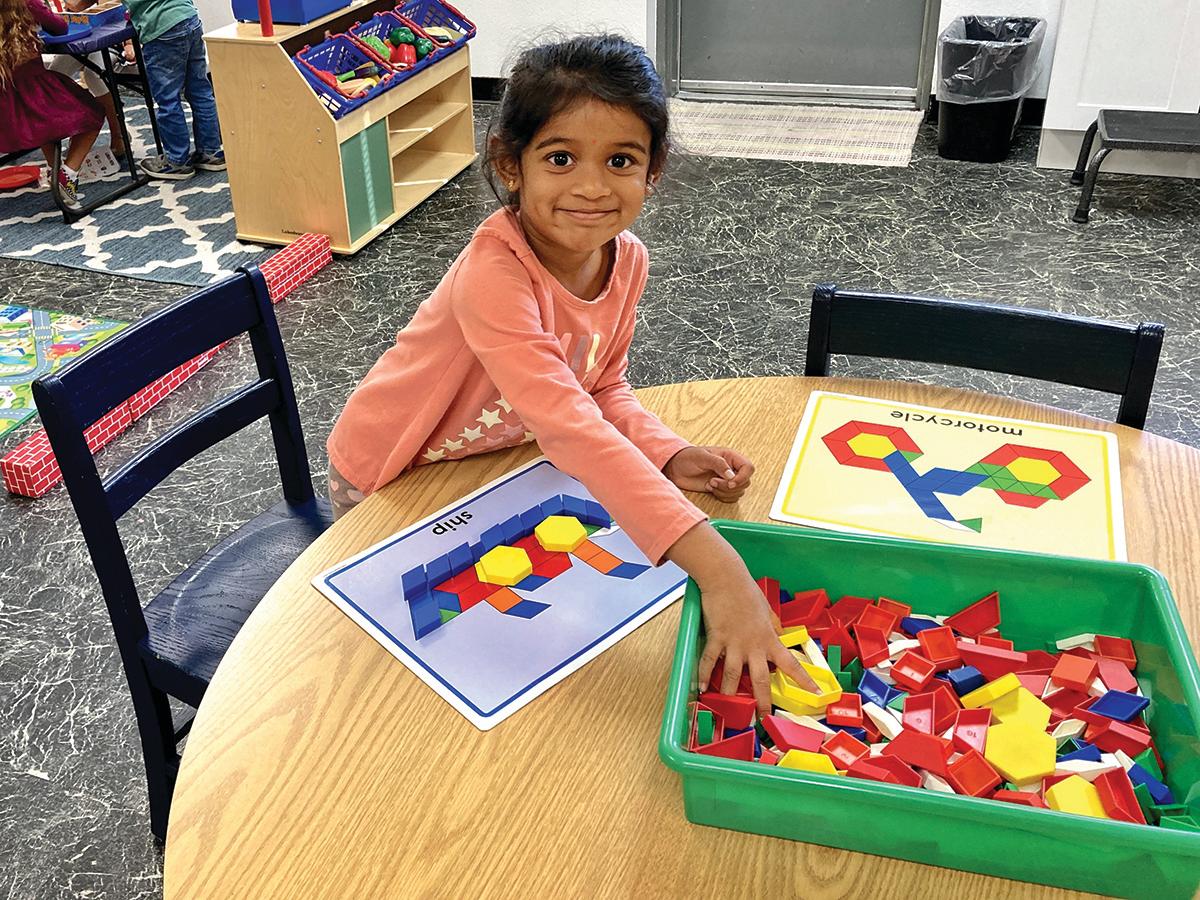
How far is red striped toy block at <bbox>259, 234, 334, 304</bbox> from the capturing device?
319cm

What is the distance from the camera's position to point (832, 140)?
171 inches

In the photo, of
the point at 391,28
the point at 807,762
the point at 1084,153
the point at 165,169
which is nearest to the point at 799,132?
the point at 1084,153

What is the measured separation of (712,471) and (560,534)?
178mm

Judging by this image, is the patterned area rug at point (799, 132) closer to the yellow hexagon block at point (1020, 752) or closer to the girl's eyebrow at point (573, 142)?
the girl's eyebrow at point (573, 142)

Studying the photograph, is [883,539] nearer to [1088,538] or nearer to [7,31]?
[1088,538]

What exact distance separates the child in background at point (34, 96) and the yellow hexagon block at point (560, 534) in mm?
3156

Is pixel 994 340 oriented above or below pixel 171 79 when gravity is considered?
A: above

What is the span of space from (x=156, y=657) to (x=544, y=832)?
72cm

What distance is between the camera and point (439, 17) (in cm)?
402


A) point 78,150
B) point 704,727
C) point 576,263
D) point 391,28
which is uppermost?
point 576,263

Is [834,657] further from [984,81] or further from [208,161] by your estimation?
[208,161]

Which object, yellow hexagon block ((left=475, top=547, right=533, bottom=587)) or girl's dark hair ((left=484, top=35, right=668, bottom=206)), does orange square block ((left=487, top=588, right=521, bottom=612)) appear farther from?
girl's dark hair ((left=484, top=35, right=668, bottom=206))

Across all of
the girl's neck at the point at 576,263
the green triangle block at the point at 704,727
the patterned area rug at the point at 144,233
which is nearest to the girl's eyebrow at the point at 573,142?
the girl's neck at the point at 576,263

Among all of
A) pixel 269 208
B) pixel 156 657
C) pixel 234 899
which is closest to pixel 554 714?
pixel 234 899
